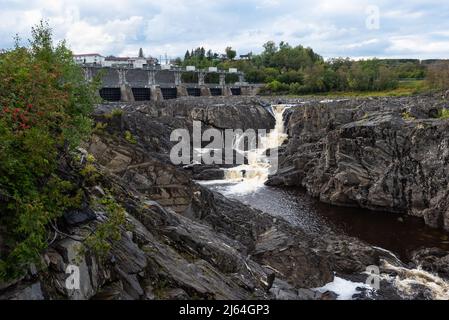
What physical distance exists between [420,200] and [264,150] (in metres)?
31.3

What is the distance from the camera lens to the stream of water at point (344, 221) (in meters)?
30.9

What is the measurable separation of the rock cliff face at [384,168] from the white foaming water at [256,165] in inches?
115

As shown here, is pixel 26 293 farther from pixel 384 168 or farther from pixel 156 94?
pixel 156 94

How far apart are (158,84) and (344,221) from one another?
271ft

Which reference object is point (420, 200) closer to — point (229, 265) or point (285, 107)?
point (229, 265)

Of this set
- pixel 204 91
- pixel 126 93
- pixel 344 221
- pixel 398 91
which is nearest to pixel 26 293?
pixel 344 221

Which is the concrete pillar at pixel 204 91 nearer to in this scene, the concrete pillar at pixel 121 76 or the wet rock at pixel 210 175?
the concrete pillar at pixel 121 76

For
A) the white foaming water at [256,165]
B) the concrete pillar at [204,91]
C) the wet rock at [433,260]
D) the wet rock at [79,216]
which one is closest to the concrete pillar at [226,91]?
the concrete pillar at [204,91]

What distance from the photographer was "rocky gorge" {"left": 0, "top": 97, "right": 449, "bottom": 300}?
51.7 feet

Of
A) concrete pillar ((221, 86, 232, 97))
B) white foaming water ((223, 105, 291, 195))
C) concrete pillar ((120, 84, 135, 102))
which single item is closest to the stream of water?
white foaming water ((223, 105, 291, 195))

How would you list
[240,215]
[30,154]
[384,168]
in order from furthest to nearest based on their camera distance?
[384,168], [240,215], [30,154]

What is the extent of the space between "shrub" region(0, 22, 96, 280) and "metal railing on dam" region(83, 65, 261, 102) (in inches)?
3049

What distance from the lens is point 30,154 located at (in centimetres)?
1419

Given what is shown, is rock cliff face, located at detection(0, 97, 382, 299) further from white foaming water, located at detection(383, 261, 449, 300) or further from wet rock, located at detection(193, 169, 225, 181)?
wet rock, located at detection(193, 169, 225, 181)
